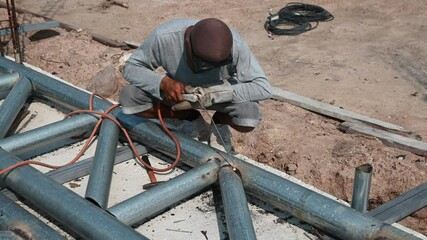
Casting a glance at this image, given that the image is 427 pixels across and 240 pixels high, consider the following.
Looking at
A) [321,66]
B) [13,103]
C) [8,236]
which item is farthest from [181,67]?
[321,66]

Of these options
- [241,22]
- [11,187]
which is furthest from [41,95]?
[241,22]

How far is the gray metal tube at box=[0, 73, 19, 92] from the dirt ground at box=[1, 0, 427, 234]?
4.44ft

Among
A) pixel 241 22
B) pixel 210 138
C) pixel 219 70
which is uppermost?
pixel 219 70

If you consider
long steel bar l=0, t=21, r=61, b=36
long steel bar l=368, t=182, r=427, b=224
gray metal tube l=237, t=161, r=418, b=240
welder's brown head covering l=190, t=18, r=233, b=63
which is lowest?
long steel bar l=0, t=21, r=61, b=36

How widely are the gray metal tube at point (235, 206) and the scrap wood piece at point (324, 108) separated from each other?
2412 mm

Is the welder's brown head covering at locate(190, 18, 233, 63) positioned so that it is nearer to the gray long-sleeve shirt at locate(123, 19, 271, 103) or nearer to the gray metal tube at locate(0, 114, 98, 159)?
the gray long-sleeve shirt at locate(123, 19, 271, 103)

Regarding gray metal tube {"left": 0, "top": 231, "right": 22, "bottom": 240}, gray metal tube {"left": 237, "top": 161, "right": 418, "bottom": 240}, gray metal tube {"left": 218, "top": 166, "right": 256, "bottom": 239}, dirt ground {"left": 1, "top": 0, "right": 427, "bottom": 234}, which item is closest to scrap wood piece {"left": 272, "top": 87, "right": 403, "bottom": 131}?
dirt ground {"left": 1, "top": 0, "right": 427, "bottom": 234}

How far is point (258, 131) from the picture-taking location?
6.09m

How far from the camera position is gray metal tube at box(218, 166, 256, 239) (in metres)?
3.87

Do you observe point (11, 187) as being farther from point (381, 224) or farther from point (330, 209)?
point (381, 224)

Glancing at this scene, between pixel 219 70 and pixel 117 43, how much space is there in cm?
416

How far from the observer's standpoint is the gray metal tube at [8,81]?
609cm

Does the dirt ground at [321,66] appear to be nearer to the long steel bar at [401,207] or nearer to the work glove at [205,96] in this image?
the long steel bar at [401,207]

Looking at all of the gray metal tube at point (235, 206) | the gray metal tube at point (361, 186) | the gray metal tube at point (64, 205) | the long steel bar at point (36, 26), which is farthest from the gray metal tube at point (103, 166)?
the long steel bar at point (36, 26)
